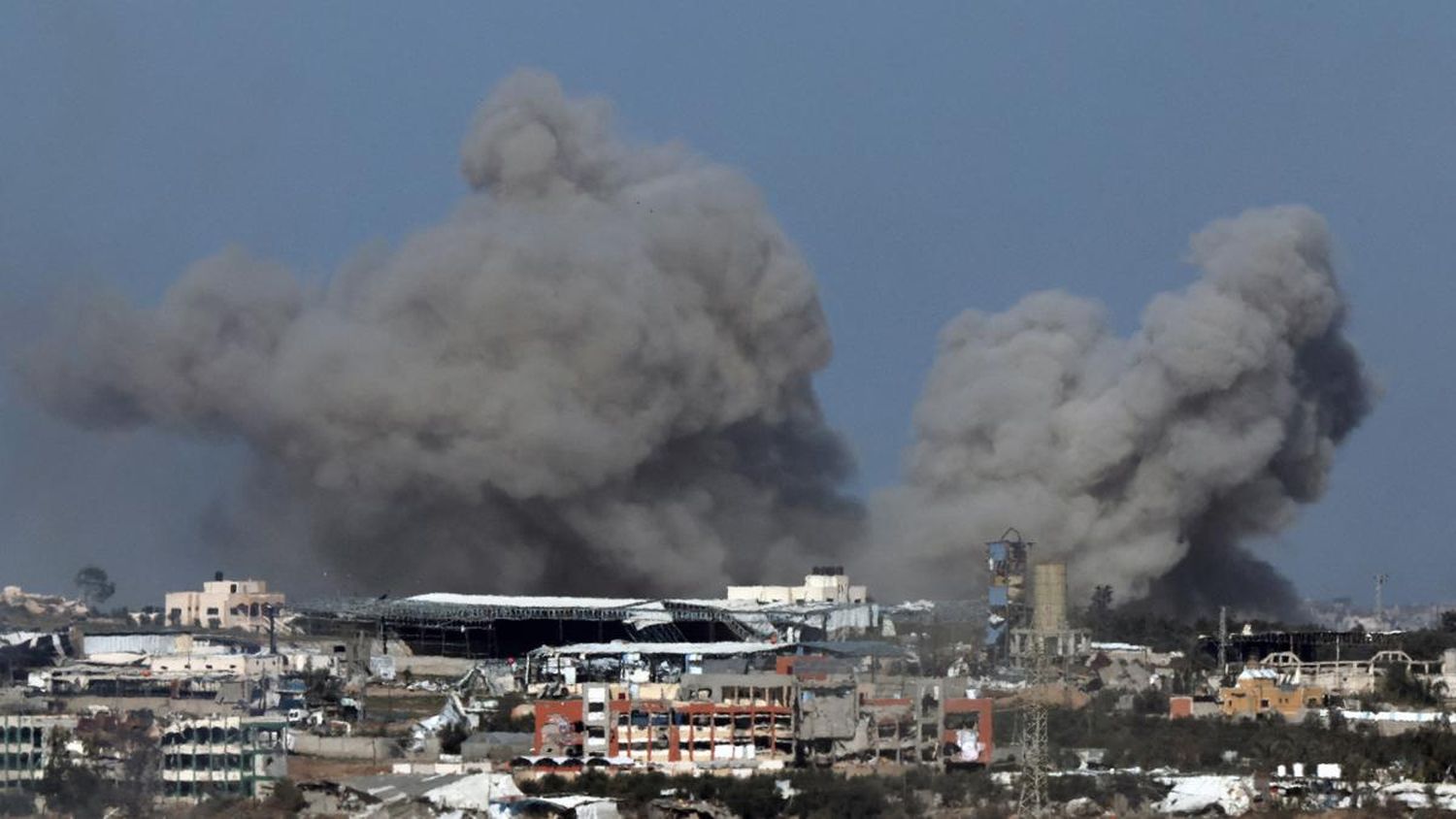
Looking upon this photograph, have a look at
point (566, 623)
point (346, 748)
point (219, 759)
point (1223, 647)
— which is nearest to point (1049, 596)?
point (1223, 647)

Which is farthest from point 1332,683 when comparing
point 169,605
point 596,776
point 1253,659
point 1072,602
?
point 169,605

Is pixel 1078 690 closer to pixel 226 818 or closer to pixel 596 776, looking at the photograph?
pixel 596 776

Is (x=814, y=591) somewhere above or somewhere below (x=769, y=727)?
above

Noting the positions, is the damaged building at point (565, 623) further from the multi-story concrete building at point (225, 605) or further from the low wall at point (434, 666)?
the multi-story concrete building at point (225, 605)

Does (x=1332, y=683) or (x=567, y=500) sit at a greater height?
(x=567, y=500)

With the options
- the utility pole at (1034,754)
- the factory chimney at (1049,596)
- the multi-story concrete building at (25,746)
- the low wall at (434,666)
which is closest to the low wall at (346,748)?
the multi-story concrete building at (25,746)

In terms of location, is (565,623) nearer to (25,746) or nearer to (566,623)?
(566,623)
